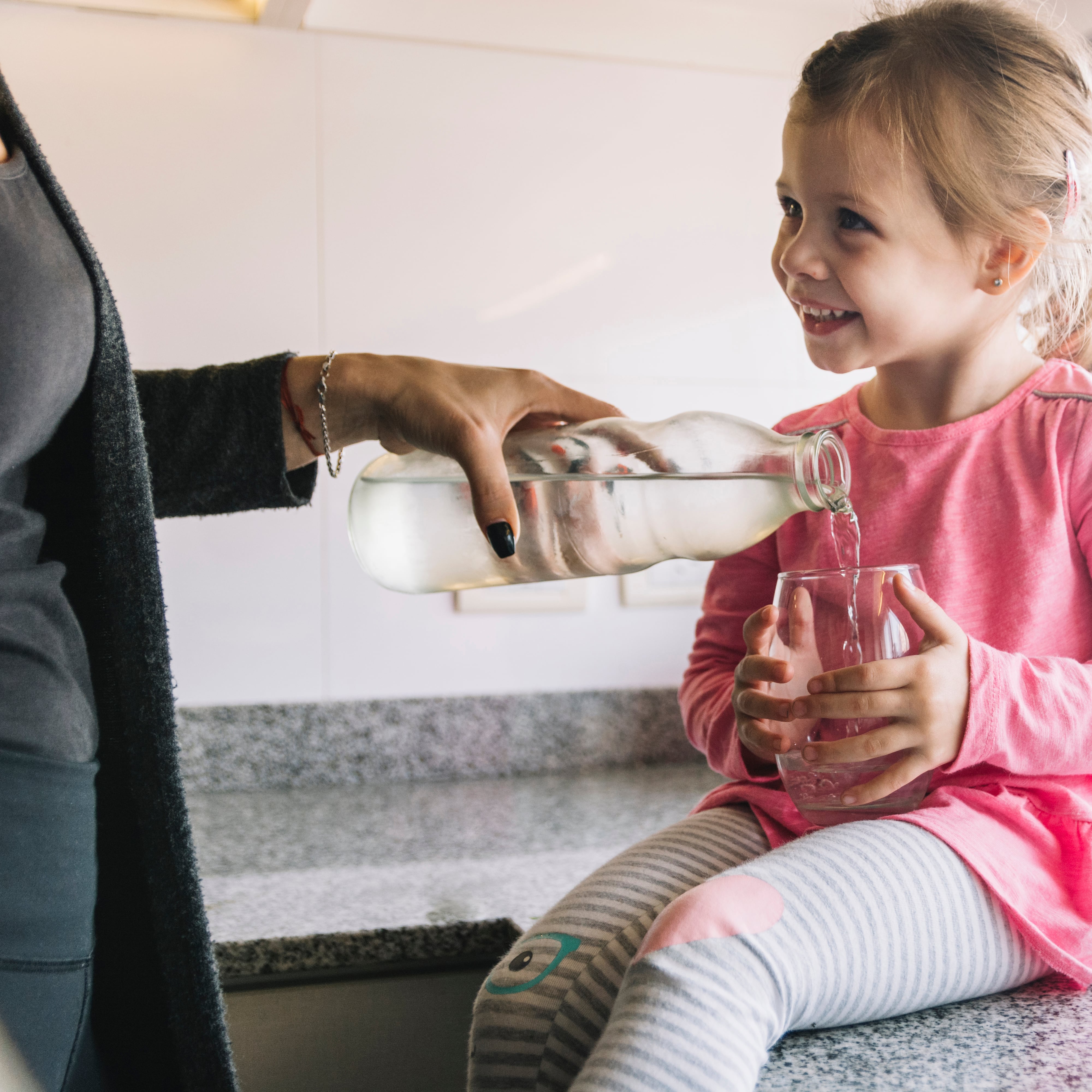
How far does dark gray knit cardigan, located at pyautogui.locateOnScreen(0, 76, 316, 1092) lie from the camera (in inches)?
23.6

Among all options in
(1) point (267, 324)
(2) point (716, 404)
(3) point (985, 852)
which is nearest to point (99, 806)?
(3) point (985, 852)

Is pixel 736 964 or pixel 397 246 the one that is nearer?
pixel 736 964

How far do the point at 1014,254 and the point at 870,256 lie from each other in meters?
0.13

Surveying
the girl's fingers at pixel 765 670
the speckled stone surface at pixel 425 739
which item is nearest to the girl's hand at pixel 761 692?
the girl's fingers at pixel 765 670

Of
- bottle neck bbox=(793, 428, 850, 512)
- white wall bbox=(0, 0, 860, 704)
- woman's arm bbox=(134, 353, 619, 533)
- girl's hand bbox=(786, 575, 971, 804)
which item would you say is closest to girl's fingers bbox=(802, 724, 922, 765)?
girl's hand bbox=(786, 575, 971, 804)

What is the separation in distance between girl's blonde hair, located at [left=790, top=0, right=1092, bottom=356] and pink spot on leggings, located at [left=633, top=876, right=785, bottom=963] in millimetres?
489

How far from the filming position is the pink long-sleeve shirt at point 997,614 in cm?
65

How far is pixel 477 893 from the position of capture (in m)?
0.98

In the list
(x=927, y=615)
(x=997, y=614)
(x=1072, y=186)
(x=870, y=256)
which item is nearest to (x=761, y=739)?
(x=927, y=615)

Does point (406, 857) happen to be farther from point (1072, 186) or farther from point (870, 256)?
point (1072, 186)

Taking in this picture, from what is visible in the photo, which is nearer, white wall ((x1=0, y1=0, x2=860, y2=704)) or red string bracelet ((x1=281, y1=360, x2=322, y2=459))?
red string bracelet ((x1=281, y1=360, x2=322, y2=459))

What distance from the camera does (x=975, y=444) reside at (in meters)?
0.82

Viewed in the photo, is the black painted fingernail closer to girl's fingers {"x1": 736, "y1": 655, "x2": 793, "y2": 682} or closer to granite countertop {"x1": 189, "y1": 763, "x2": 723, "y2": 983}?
girl's fingers {"x1": 736, "y1": 655, "x2": 793, "y2": 682}

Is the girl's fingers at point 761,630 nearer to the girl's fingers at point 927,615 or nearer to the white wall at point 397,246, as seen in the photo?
the girl's fingers at point 927,615
